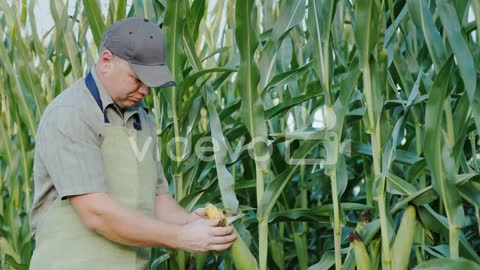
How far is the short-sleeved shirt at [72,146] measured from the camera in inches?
66.3

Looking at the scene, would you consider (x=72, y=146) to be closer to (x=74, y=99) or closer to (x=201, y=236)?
(x=74, y=99)

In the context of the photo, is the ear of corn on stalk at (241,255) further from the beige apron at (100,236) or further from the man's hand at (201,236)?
the beige apron at (100,236)

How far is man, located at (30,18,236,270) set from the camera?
1680 mm

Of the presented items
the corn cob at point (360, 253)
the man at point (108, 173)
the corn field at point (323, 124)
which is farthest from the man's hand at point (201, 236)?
the corn cob at point (360, 253)

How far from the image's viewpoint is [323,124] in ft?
7.57

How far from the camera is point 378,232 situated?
1791mm

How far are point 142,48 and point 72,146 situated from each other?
0.26m

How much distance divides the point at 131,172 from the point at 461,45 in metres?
0.79

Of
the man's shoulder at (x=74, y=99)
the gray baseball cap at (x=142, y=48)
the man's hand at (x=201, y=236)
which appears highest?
the gray baseball cap at (x=142, y=48)

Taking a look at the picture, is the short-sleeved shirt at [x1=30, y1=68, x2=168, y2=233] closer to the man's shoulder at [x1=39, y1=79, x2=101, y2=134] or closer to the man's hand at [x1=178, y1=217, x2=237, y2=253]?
the man's shoulder at [x1=39, y1=79, x2=101, y2=134]

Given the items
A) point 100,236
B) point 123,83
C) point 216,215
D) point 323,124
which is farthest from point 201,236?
point 323,124

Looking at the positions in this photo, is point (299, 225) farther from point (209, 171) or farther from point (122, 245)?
point (122, 245)

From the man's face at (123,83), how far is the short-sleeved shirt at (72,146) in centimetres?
3

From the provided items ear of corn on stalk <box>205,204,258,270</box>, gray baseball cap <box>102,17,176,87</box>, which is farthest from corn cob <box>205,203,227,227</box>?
gray baseball cap <box>102,17,176,87</box>
